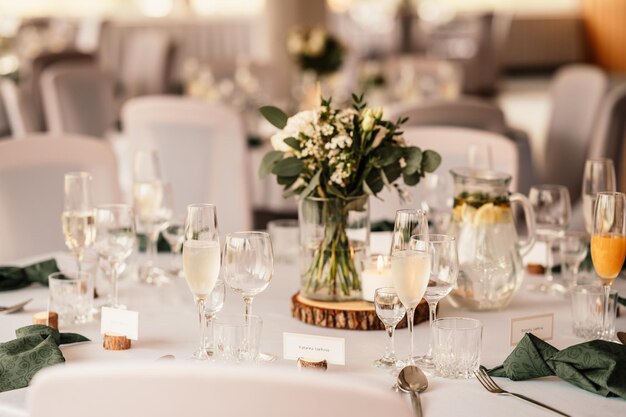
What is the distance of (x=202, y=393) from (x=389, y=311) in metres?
0.73

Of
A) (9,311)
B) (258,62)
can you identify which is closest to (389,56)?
(258,62)

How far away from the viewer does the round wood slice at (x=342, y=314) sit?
1.99 m

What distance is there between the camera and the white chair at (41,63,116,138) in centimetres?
575

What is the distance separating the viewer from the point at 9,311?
2.14 meters

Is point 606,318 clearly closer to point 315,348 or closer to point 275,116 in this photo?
point 315,348

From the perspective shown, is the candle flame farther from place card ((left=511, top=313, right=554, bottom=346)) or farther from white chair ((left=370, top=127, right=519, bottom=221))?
white chair ((left=370, top=127, right=519, bottom=221))

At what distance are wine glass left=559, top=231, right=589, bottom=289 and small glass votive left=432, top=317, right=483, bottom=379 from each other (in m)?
0.70

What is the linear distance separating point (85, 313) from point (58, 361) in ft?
1.17

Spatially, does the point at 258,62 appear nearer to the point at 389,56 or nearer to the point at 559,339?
the point at 559,339

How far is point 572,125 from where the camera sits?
4.89 m

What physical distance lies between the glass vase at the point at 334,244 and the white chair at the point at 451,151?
102 cm

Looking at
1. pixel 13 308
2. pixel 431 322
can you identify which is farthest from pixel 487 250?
pixel 13 308

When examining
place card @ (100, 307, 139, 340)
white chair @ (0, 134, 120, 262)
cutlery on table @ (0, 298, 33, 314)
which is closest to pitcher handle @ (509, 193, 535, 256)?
place card @ (100, 307, 139, 340)

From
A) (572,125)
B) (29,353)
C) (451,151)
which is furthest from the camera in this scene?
(572,125)
